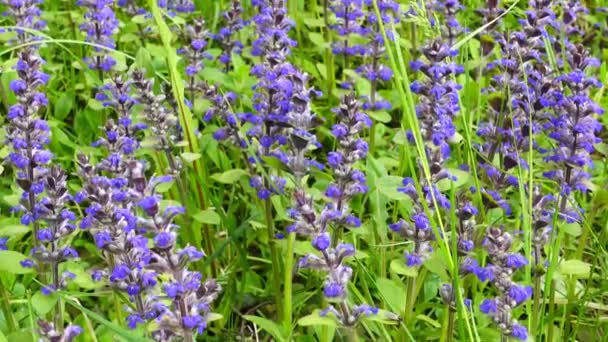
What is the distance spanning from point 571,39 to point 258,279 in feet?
10.00

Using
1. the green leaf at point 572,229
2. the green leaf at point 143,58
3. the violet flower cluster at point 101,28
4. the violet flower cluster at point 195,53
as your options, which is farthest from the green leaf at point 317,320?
the violet flower cluster at point 101,28

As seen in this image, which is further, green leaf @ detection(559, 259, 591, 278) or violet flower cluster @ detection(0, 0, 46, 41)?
violet flower cluster @ detection(0, 0, 46, 41)

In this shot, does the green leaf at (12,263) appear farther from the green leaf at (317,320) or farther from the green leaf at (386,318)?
the green leaf at (386,318)

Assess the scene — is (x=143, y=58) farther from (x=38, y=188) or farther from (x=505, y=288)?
(x=505, y=288)

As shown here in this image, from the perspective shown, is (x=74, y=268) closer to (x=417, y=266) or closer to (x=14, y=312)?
(x=14, y=312)

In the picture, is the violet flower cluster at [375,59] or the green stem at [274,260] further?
the violet flower cluster at [375,59]

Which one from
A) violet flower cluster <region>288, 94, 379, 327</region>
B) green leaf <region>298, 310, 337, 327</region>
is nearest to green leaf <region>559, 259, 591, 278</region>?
violet flower cluster <region>288, 94, 379, 327</region>

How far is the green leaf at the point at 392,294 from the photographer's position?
333 cm

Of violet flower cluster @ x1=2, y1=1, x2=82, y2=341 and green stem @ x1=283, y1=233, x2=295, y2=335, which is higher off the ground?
violet flower cluster @ x1=2, y1=1, x2=82, y2=341

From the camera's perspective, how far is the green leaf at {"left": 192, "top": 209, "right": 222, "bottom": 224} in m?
3.82

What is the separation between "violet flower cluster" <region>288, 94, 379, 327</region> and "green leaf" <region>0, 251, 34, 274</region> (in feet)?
3.52

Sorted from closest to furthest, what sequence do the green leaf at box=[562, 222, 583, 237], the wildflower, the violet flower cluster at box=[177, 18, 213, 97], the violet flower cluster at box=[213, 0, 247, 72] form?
the wildflower
the green leaf at box=[562, 222, 583, 237]
the violet flower cluster at box=[177, 18, 213, 97]
the violet flower cluster at box=[213, 0, 247, 72]

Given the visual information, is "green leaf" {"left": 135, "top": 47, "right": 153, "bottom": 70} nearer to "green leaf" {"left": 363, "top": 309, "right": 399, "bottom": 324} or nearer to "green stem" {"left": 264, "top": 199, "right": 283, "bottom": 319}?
"green stem" {"left": 264, "top": 199, "right": 283, "bottom": 319}

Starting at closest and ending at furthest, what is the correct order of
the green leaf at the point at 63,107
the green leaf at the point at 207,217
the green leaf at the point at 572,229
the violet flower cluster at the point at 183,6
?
the green leaf at the point at 572,229 < the green leaf at the point at 207,217 < the green leaf at the point at 63,107 < the violet flower cluster at the point at 183,6
